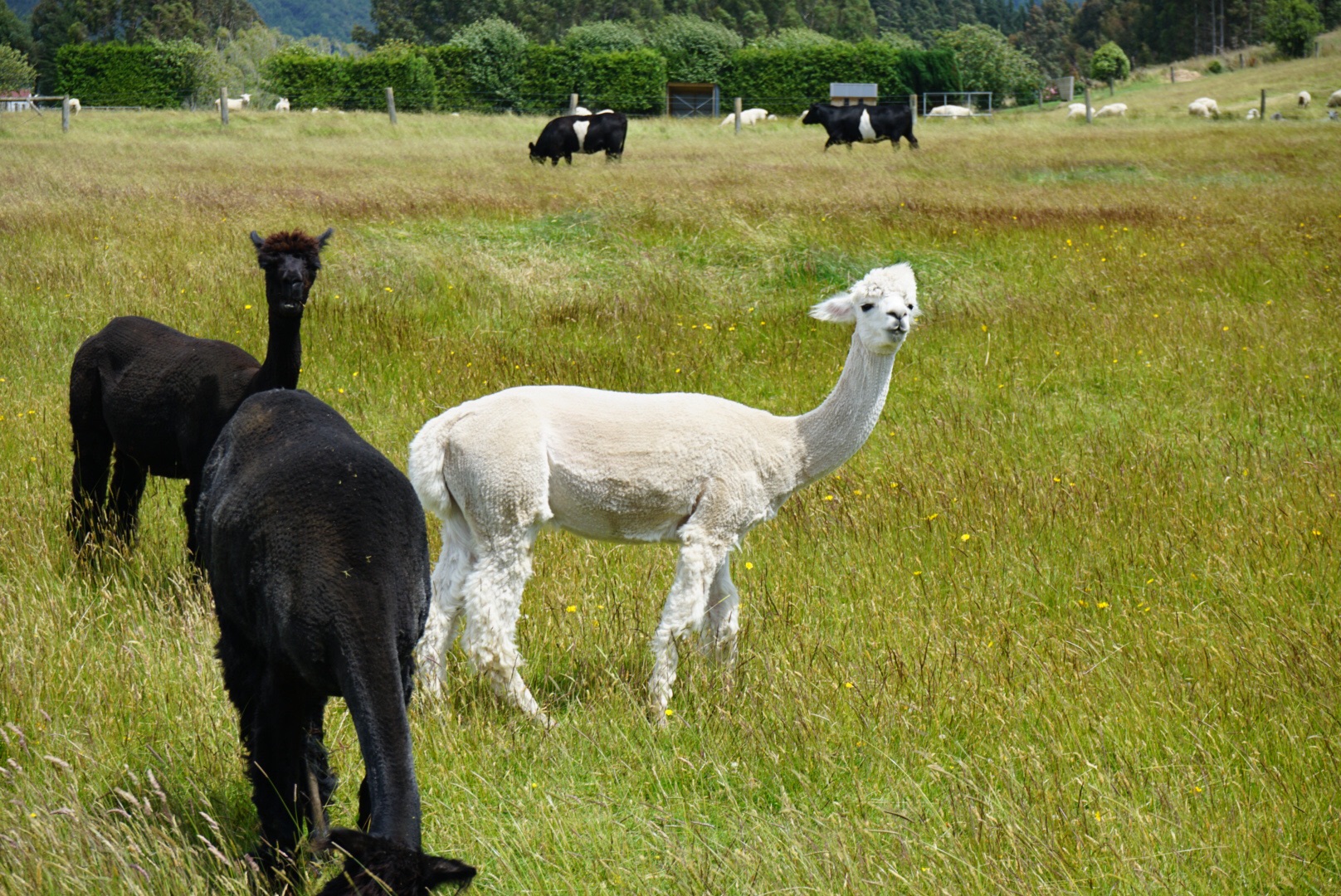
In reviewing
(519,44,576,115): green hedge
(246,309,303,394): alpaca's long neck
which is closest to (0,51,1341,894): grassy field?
(246,309,303,394): alpaca's long neck

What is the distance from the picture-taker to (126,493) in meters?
5.49

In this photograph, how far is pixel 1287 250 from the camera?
1225cm

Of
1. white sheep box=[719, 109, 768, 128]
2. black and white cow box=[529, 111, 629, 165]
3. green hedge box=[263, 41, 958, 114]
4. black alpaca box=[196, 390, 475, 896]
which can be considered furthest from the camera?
green hedge box=[263, 41, 958, 114]

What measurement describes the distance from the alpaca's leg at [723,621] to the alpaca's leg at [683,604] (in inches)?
6.0

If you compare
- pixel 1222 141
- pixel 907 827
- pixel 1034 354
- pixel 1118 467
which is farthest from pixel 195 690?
pixel 1222 141

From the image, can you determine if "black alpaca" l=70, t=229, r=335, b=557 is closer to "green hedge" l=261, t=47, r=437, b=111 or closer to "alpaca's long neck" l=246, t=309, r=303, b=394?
"alpaca's long neck" l=246, t=309, r=303, b=394

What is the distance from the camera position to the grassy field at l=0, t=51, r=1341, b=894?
3197mm

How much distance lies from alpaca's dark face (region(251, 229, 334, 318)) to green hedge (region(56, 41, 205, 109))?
169ft

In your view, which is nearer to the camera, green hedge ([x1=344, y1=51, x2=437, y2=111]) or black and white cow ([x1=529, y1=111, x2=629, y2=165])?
black and white cow ([x1=529, y1=111, x2=629, y2=165])

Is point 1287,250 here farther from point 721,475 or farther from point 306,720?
point 306,720

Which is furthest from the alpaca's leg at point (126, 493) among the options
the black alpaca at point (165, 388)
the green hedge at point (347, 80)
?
the green hedge at point (347, 80)

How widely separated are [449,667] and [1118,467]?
410cm

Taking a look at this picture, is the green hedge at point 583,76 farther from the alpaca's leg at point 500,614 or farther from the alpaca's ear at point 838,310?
the alpaca's leg at point 500,614

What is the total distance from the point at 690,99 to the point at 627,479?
55.9 m
